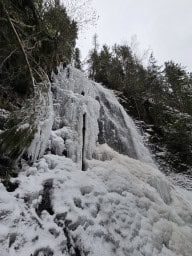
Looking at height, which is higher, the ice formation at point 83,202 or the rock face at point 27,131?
the rock face at point 27,131

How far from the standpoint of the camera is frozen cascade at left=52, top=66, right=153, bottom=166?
5.90 metres

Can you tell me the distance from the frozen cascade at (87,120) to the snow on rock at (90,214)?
48 cm

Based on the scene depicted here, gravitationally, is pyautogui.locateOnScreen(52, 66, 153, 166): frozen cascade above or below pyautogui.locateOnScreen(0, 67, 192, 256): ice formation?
above

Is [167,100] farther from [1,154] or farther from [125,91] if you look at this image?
[1,154]

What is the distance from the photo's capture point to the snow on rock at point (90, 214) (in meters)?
3.75

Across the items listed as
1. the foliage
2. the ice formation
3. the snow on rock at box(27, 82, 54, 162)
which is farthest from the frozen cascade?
the foliage

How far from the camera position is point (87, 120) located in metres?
6.52

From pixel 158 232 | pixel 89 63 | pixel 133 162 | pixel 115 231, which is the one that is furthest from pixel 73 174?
pixel 89 63

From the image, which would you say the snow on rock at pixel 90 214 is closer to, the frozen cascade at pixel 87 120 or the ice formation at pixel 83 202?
the ice formation at pixel 83 202

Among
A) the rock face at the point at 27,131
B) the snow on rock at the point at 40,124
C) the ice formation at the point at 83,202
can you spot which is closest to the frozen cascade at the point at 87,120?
the ice formation at the point at 83,202

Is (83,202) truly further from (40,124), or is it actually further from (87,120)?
(87,120)

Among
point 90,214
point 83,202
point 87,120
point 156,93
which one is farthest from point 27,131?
point 156,93

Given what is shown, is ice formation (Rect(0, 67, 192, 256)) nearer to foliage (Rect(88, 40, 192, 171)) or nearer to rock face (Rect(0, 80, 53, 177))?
rock face (Rect(0, 80, 53, 177))

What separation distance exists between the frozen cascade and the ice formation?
0.08ft
